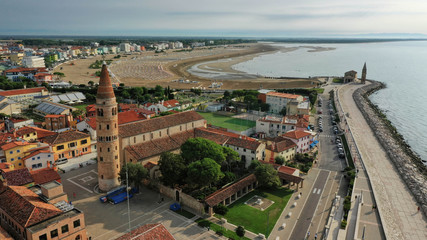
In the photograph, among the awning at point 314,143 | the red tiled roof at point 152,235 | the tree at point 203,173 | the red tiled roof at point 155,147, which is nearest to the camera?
the red tiled roof at point 152,235

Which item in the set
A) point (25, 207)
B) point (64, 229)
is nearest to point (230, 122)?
point (64, 229)

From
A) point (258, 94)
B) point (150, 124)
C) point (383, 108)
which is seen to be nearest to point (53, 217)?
point (150, 124)

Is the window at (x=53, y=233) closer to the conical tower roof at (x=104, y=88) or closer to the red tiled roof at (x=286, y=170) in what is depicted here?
the conical tower roof at (x=104, y=88)

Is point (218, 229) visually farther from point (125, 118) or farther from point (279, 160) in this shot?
point (125, 118)

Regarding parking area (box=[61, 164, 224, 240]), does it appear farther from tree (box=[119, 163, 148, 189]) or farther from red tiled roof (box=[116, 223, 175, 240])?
red tiled roof (box=[116, 223, 175, 240])

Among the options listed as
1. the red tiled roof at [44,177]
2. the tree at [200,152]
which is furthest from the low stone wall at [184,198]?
the red tiled roof at [44,177]

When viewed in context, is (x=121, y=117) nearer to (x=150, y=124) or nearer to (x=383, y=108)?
(x=150, y=124)
